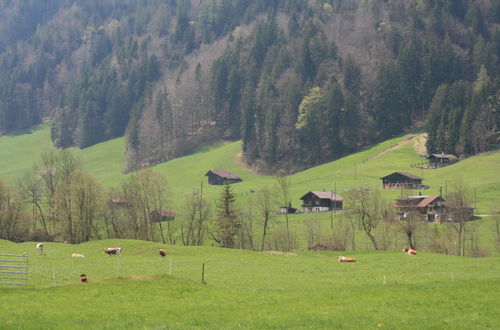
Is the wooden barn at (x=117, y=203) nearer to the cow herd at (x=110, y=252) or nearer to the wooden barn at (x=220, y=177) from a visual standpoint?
the cow herd at (x=110, y=252)

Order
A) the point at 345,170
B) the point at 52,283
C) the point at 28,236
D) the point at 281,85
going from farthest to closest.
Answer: the point at 281,85
the point at 345,170
the point at 28,236
the point at 52,283

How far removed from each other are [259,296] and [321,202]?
286ft

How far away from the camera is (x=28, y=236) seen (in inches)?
3374

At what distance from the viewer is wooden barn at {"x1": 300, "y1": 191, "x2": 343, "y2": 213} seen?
118312 millimetres

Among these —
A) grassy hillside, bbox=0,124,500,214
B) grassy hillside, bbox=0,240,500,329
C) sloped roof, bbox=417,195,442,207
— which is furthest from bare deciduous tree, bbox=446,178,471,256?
grassy hillside, bbox=0,240,500,329

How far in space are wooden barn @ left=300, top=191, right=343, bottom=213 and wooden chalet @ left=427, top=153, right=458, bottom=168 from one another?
31.6 m

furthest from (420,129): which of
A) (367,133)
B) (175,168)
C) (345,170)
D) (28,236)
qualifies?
(28,236)

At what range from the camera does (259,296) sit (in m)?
33.2

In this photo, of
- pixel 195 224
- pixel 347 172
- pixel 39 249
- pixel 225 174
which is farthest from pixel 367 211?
pixel 225 174

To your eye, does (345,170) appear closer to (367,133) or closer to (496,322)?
(367,133)

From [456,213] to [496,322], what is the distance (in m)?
67.1

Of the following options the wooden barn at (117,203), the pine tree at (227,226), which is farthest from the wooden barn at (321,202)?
the pine tree at (227,226)

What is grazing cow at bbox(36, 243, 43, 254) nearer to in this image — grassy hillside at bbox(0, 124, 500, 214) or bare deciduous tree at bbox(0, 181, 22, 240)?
bare deciduous tree at bbox(0, 181, 22, 240)

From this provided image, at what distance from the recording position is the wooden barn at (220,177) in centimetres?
15612
